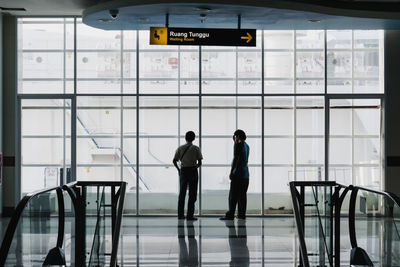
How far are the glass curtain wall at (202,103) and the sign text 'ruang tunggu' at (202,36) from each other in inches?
99.5

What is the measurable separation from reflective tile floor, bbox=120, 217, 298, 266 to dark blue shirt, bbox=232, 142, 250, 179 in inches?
32.6

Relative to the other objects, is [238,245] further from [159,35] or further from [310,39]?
[310,39]

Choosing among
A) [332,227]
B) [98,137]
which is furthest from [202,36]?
[332,227]

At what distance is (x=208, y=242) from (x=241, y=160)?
2289mm

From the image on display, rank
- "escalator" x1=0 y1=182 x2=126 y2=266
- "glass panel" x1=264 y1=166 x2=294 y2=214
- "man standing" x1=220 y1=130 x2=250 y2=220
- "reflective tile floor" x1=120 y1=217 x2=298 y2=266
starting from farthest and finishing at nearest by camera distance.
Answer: "glass panel" x1=264 y1=166 x2=294 y2=214 → "man standing" x1=220 y1=130 x2=250 y2=220 → "reflective tile floor" x1=120 y1=217 x2=298 y2=266 → "escalator" x1=0 y1=182 x2=126 y2=266

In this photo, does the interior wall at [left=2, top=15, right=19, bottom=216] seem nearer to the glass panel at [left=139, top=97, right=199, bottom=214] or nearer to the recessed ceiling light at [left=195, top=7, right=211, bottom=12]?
the glass panel at [left=139, top=97, right=199, bottom=214]

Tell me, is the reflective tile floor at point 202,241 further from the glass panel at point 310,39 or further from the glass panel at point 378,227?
the glass panel at point 310,39

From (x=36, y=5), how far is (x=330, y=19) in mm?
4656

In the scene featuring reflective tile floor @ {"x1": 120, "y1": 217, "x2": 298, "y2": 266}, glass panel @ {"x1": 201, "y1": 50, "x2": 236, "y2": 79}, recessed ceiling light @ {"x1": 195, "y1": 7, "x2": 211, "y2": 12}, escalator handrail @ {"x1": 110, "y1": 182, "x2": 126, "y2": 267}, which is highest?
recessed ceiling light @ {"x1": 195, "y1": 7, "x2": 211, "y2": 12}

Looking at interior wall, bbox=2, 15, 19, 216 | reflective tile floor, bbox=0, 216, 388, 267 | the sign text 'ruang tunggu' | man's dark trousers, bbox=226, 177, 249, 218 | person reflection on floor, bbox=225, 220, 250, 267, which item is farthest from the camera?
interior wall, bbox=2, 15, 19, 216

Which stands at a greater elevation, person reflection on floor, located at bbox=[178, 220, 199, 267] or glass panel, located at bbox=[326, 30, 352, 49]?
glass panel, located at bbox=[326, 30, 352, 49]

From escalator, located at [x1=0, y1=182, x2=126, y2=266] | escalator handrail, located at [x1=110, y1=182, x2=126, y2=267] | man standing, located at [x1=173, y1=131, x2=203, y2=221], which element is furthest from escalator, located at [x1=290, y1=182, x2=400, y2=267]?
man standing, located at [x1=173, y1=131, x2=203, y2=221]

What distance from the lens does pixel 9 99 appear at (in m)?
11.9

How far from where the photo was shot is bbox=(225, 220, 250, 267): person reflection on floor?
749 centimetres
